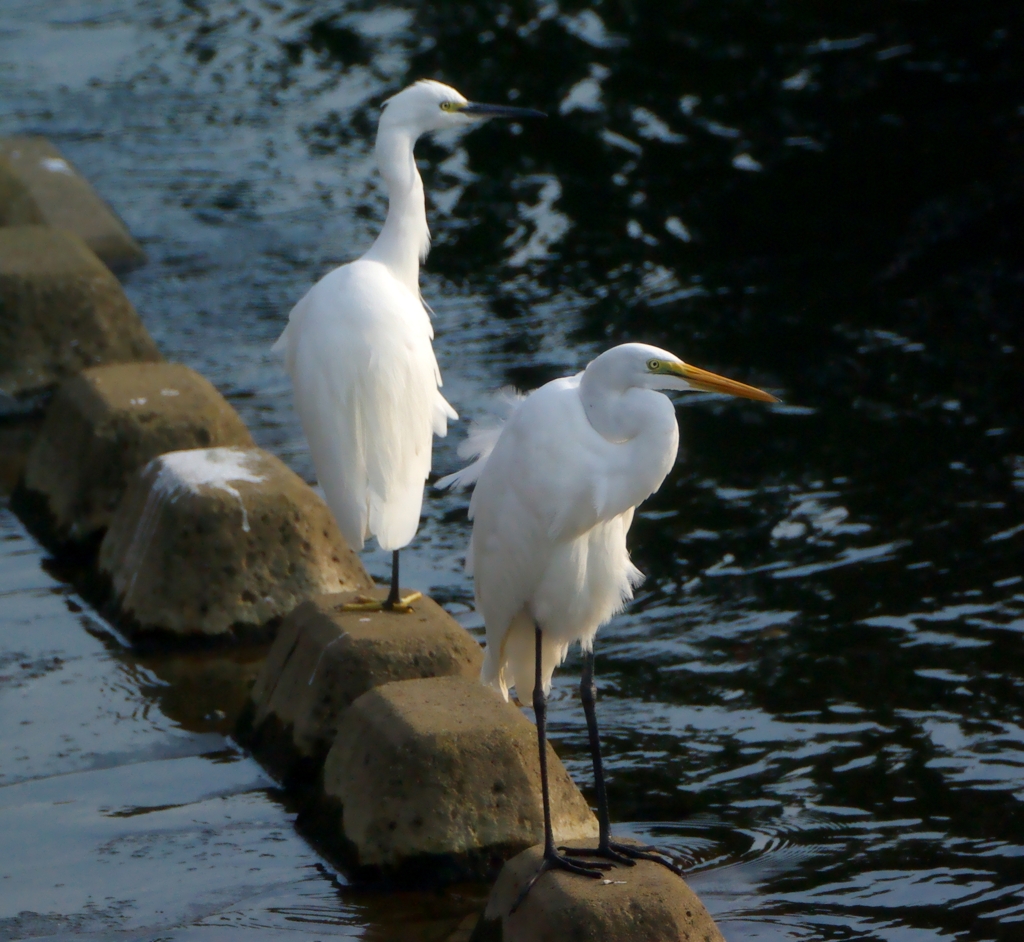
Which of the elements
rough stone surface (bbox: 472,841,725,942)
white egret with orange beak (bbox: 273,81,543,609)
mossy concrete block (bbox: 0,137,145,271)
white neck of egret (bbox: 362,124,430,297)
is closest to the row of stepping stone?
rough stone surface (bbox: 472,841,725,942)

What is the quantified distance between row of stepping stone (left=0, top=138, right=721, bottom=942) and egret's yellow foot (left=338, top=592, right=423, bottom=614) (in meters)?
0.04

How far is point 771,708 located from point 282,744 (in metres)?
1.75

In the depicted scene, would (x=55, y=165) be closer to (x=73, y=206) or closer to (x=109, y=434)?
(x=73, y=206)

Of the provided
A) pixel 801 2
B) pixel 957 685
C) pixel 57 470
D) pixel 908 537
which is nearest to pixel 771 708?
pixel 957 685

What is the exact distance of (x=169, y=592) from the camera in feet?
18.1

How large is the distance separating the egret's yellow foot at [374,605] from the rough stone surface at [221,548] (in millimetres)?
584

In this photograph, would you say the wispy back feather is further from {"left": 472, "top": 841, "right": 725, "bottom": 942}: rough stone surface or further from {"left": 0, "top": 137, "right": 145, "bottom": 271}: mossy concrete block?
{"left": 0, "top": 137, "right": 145, "bottom": 271}: mossy concrete block

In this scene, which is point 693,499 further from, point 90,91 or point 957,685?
point 90,91

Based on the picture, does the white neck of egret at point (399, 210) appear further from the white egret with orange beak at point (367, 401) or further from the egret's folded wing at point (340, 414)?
the egret's folded wing at point (340, 414)

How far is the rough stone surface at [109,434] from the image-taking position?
6238mm

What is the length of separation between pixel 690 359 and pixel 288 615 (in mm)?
3850

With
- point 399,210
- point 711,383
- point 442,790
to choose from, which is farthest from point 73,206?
point 711,383

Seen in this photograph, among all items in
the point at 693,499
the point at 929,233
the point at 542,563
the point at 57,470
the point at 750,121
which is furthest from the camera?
the point at 750,121

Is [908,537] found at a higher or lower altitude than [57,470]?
lower
